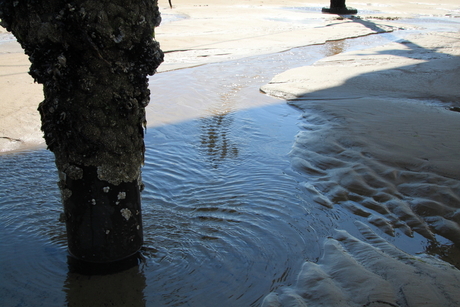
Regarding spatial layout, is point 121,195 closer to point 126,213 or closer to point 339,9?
point 126,213

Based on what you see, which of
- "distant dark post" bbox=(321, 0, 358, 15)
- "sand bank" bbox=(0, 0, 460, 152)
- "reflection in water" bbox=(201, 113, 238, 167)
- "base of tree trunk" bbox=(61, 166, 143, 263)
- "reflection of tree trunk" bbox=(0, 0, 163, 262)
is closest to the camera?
"reflection of tree trunk" bbox=(0, 0, 163, 262)

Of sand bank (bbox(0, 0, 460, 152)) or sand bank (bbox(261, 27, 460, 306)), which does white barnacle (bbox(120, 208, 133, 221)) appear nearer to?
sand bank (bbox(261, 27, 460, 306))

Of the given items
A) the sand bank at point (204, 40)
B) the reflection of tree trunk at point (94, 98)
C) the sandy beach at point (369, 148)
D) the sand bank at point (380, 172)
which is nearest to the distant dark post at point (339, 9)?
the sand bank at point (204, 40)

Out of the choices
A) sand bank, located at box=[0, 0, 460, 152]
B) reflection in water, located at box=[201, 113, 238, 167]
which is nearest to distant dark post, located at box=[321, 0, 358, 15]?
sand bank, located at box=[0, 0, 460, 152]

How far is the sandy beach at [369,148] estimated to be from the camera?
2064 millimetres

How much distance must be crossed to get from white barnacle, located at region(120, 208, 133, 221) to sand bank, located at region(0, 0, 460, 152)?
2.33 meters

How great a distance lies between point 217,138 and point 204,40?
6523 millimetres

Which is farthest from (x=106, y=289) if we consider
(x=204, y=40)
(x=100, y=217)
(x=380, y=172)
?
(x=204, y=40)

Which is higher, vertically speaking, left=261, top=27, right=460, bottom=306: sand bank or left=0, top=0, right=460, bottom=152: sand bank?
left=0, top=0, right=460, bottom=152: sand bank

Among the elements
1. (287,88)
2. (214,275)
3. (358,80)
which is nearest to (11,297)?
(214,275)

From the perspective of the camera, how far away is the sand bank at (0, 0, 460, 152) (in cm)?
447

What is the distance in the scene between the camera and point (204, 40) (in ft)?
33.3

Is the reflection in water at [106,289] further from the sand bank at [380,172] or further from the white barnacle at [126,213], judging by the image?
the sand bank at [380,172]

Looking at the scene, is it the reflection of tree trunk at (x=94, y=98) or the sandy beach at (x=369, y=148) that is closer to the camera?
the reflection of tree trunk at (x=94, y=98)
